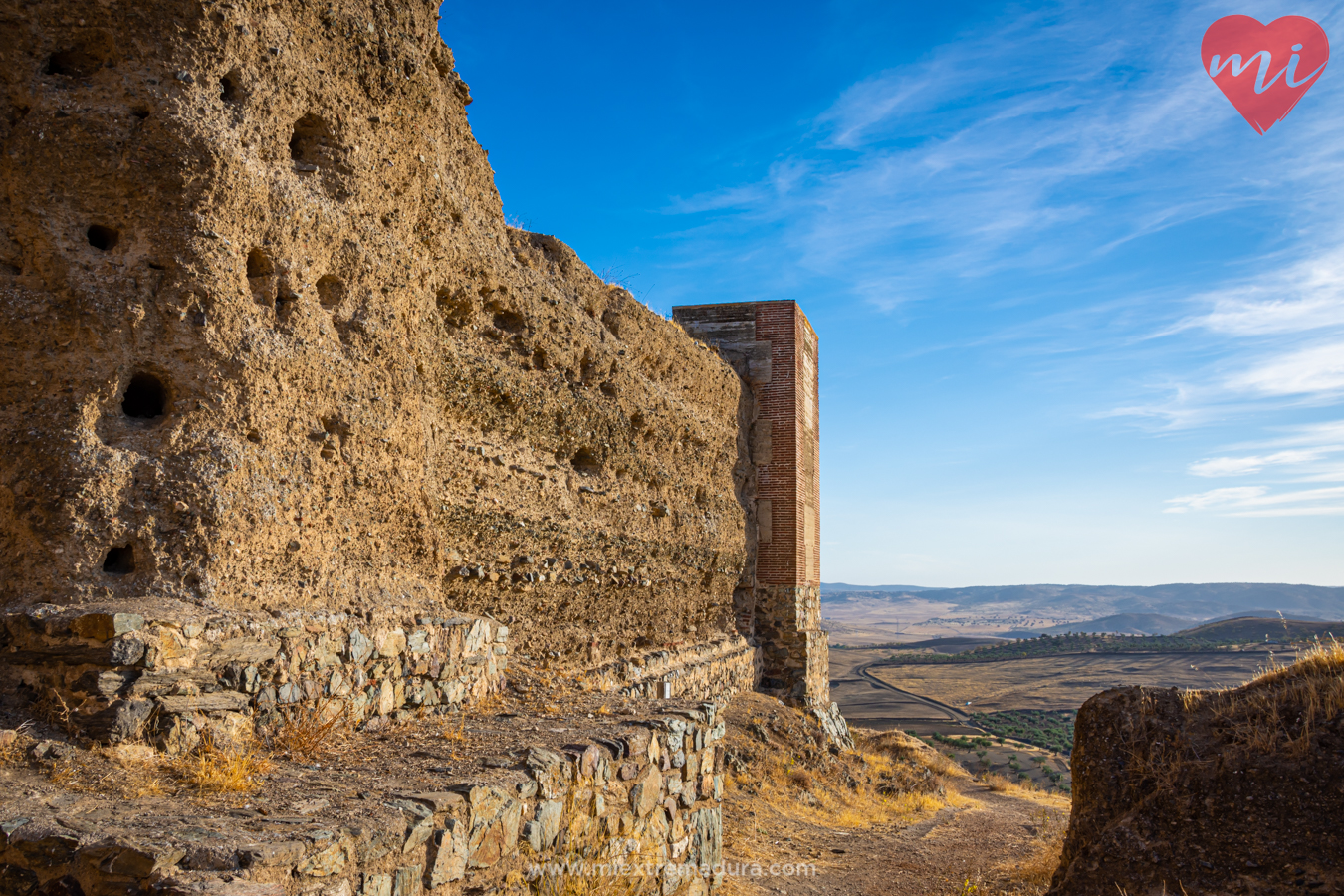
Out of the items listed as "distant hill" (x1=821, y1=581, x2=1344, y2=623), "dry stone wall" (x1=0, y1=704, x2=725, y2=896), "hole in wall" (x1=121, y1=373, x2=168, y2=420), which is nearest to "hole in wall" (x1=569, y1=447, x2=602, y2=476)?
"dry stone wall" (x1=0, y1=704, x2=725, y2=896)

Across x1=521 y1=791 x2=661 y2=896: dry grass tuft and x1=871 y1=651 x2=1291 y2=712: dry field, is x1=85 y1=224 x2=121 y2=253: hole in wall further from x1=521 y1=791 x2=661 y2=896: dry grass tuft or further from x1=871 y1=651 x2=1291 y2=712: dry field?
x1=871 y1=651 x2=1291 y2=712: dry field

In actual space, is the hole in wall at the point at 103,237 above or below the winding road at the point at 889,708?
above

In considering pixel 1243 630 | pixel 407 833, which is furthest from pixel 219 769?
pixel 1243 630

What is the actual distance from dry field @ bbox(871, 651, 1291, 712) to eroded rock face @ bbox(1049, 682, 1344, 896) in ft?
94.6

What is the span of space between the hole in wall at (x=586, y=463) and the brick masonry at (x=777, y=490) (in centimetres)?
571

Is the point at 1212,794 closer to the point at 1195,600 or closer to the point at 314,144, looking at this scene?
the point at 314,144

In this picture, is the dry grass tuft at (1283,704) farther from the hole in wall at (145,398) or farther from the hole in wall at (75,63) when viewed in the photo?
the hole in wall at (75,63)

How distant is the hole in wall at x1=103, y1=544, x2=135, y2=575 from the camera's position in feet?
13.9

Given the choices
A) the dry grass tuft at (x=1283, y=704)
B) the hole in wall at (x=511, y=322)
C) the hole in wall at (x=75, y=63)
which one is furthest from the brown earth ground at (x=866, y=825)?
the hole in wall at (x=75, y=63)

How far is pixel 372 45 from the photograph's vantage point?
565cm

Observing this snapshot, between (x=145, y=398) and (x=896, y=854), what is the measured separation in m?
7.77

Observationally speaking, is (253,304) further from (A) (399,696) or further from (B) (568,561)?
(B) (568,561)

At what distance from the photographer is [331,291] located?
5.40 meters

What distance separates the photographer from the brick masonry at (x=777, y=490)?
14.6 metres
